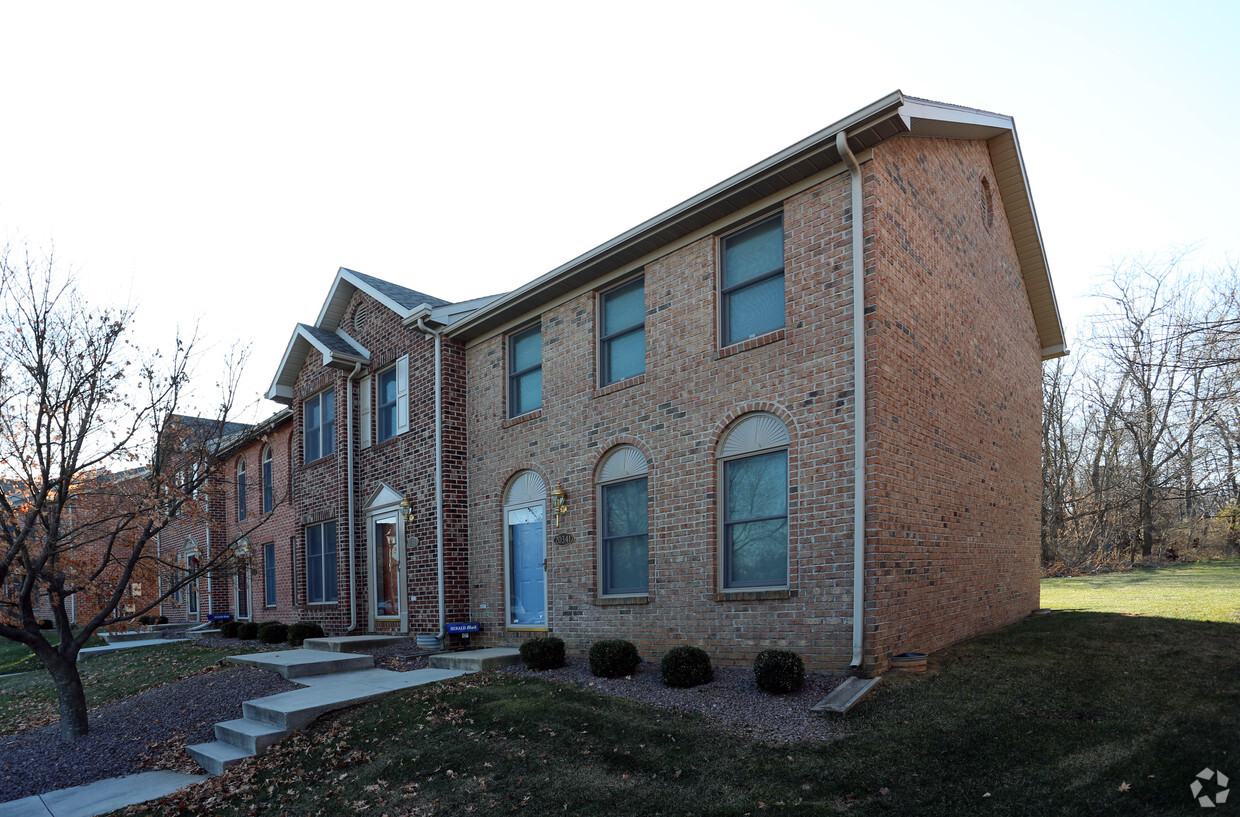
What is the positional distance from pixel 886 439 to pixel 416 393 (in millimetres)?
9501

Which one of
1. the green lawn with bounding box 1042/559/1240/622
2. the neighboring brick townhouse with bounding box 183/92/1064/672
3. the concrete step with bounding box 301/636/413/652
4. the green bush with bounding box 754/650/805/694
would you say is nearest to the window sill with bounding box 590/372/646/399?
the neighboring brick townhouse with bounding box 183/92/1064/672

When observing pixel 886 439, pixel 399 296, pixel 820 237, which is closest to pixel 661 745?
pixel 886 439

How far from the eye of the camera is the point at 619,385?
11438 millimetres

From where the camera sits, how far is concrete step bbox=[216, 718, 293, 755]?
28.7 feet

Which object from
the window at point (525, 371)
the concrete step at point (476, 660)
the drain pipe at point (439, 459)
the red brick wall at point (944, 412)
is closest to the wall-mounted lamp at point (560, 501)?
the window at point (525, 371)

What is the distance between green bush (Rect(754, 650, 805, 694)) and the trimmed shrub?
11.3m

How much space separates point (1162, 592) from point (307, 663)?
55.4ft

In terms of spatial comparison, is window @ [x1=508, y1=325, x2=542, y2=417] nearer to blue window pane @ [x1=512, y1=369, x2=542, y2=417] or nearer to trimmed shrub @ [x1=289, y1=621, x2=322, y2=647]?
blue window pane @ [x1=512, y1=369, x2=542, y2=417]

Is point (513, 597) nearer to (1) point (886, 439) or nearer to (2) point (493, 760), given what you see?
(2) point (493, 760)

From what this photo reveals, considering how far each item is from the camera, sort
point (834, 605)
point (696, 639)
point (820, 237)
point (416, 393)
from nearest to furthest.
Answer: point (834, 605), point (820, 237), point (696, 639), point (416, 393)

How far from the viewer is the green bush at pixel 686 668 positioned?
8.91 meters

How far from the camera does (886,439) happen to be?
860cm

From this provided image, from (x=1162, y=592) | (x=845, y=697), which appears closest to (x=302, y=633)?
(x=845, y=697)

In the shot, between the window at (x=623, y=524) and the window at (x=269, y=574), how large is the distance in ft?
44.9
